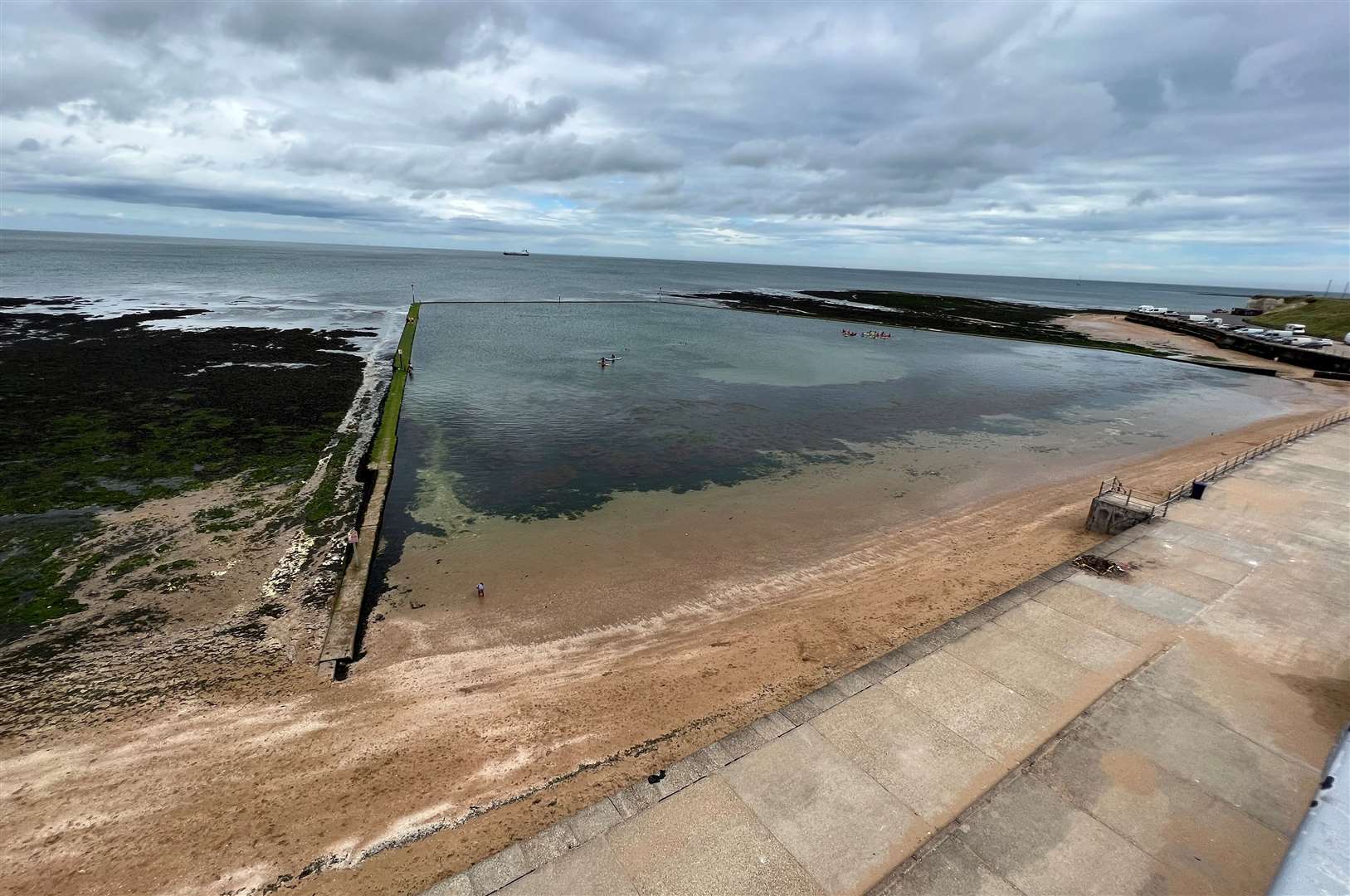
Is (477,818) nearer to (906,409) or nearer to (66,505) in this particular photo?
(66,505)

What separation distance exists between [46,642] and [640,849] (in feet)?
45.5

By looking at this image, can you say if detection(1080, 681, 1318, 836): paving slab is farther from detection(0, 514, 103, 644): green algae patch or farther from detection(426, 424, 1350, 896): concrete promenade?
detection(0, 514, 103, 644): green algae patch

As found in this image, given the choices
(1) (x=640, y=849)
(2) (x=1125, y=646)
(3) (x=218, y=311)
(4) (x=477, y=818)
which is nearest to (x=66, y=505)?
(4) (x=477, y=818)

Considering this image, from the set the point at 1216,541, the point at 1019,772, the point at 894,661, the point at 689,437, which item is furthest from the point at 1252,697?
the point at 689,437

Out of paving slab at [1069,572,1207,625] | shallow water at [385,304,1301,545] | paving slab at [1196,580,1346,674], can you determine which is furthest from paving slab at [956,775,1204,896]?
shallow water at [385,304,1301,545]

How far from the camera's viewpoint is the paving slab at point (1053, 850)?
7.23m

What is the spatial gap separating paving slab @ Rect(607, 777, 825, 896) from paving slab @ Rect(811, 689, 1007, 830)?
206 centimetres

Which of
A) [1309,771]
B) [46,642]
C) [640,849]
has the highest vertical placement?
[1309,771]

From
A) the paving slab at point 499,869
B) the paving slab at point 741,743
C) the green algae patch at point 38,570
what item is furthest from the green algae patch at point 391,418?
the paving slab at point 741,743

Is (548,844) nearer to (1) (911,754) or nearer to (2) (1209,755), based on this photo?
(1) (911,754)

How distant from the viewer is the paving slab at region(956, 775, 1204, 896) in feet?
23.7

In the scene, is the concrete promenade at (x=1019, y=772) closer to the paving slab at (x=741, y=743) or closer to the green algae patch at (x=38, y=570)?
the paving slab at (x=741, y=743)

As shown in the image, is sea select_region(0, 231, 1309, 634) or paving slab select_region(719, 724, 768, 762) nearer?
paving slab select_region(719, 724, 768, 762)

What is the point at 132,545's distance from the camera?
52.2 ft
